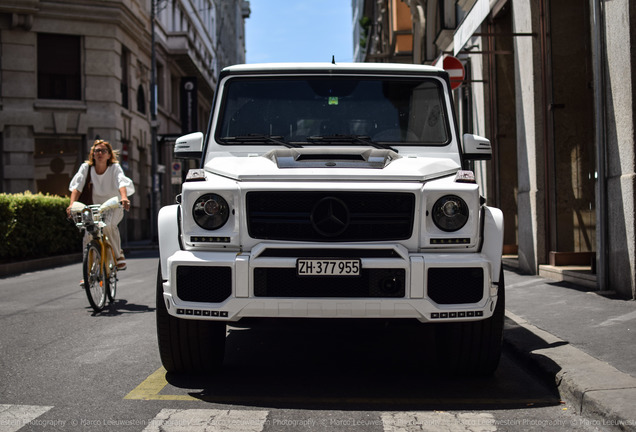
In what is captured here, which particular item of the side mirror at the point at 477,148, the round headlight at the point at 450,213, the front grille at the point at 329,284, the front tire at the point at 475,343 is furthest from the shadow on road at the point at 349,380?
the side mirror at the point at 477,148

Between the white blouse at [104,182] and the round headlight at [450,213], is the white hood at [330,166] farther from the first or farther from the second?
the white blouse at [104,182]

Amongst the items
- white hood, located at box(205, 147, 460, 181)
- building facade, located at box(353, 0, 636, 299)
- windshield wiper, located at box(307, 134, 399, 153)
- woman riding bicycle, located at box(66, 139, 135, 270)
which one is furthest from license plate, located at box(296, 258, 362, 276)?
woman riding bicycle, located at box(66, 139, 135, 270)

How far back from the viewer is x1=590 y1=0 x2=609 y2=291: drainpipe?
8.88m

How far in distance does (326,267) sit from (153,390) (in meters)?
1.30

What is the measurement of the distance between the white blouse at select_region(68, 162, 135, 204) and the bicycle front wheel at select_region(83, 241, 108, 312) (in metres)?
0.69

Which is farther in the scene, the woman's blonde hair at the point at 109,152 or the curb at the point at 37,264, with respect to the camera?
the curb at the point at 37,264

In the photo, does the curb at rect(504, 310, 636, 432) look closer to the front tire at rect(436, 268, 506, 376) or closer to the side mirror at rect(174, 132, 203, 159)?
the front tire at rect(436, 268, 506, 376)

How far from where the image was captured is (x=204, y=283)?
460cm

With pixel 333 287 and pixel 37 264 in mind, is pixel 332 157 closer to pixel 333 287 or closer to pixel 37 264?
pixel 333 287

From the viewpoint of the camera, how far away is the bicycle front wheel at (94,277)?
27.3 ft

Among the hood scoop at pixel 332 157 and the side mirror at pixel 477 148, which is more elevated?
the side mirror at pixel 477 148

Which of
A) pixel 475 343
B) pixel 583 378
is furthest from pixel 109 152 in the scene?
pixel 583 378

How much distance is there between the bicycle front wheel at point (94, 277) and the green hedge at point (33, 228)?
7101 millimetres

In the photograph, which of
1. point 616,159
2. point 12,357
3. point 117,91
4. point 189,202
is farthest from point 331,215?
point 117,91
